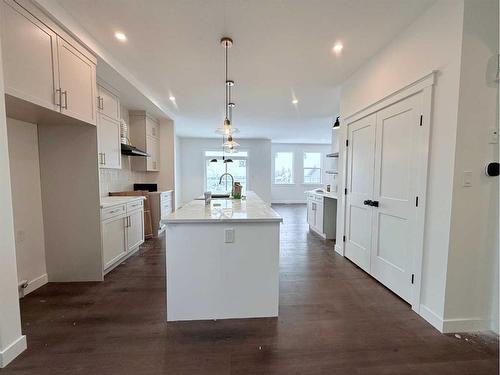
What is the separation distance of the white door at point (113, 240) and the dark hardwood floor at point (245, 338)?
1.33 feet

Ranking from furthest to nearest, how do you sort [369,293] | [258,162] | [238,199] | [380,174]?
[258,162] < [238,199] < [380,174] < [369,293]

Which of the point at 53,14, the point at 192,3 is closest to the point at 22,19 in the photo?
the point at 53,14

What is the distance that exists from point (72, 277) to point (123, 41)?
2751 mm

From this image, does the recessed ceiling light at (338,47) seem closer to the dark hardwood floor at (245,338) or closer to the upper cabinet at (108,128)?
the dark hardwood floor at (245,338)

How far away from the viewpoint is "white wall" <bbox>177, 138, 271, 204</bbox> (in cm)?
898

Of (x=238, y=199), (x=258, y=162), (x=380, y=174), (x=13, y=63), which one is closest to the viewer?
(x=13, y=63)

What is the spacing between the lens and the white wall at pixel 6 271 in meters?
1.53

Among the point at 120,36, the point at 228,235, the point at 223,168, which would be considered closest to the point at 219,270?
the point at 228,235

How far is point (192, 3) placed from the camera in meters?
2.00

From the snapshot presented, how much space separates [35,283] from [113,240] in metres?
0.84

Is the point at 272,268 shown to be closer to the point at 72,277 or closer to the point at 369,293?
the point at 369,293

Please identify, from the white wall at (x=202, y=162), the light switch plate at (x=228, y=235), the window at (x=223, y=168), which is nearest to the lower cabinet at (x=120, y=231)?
the light switch plate at (x=228, y=235)

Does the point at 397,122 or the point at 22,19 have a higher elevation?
the point at 22,19

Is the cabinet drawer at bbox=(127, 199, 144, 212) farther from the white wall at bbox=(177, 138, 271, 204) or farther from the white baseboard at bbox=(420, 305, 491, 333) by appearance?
the white wall at bbox=(177, 138, 271, 204)
